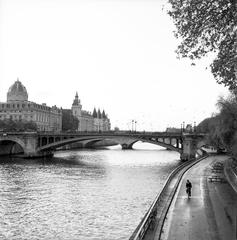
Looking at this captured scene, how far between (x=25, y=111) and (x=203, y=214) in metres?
144

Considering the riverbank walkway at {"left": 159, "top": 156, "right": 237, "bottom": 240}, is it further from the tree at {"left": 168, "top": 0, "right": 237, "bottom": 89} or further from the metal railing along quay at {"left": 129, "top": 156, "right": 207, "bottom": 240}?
the tree at {"left": 168, "top": 0, "right": 237, "bottom": 89}

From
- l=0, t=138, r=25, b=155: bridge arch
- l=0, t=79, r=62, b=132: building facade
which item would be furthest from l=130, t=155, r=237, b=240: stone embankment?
l=0, t=79, r=62, b=132: building facade

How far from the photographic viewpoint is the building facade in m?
164

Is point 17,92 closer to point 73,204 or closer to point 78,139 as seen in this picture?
point 78,139

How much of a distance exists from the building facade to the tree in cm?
14615

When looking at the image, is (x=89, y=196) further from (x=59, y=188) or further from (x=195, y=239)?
(x=195, y=239)

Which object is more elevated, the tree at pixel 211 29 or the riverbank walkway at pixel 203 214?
the tree at pixel 211 29

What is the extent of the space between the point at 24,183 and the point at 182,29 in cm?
3491

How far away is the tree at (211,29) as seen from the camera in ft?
62.5

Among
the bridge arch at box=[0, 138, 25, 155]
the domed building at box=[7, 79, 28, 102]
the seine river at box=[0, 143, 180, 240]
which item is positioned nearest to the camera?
the seine river at box=[0, 143, 180, 240]

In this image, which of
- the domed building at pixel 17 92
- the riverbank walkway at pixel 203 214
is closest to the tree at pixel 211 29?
the riverbank walkway at pixel 203 214

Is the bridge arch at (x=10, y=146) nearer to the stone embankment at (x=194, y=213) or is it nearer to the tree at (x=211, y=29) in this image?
the stone embankment at (x=194, y=213)

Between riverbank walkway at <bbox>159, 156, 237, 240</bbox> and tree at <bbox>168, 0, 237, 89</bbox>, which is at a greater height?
tree at <bbox>168, 0, 237, 89</bbox>

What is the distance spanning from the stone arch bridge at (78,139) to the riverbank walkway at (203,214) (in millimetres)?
49227
